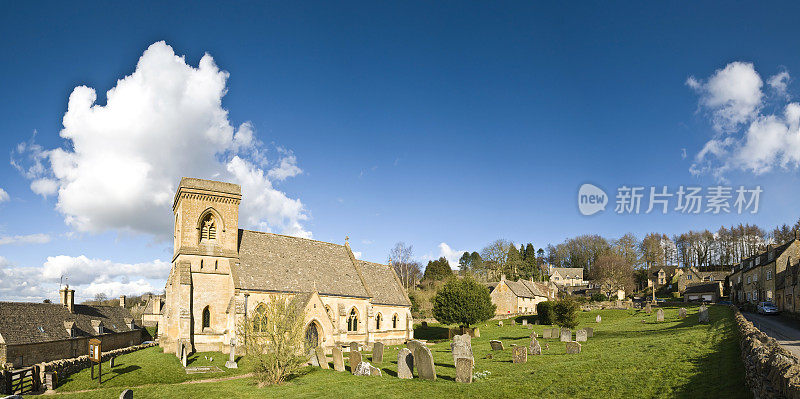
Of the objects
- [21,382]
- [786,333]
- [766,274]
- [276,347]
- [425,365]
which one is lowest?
[21,382]

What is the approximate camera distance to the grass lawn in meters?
15.2

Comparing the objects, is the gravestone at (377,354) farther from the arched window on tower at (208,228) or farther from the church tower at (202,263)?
the arched window on tower at (208,228)

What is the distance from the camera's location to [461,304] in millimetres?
47938

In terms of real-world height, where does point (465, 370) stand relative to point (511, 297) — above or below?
above

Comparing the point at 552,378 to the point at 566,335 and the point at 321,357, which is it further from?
the point at 566,335

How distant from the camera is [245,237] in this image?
1601 inches

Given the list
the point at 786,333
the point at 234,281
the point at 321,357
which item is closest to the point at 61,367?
the point at 234,281

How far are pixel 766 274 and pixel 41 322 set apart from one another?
72539mm

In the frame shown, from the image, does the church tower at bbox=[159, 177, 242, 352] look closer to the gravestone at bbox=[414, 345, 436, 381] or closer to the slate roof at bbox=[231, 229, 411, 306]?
the slate roof at bbox=[231, 229, 411, 306]

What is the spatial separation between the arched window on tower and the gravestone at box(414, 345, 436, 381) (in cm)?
2405

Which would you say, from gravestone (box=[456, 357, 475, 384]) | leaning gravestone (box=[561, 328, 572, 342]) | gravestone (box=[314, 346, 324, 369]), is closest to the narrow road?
leaning gravestone (box=[561, 328, 572, 342])

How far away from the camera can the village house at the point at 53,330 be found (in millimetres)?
33406

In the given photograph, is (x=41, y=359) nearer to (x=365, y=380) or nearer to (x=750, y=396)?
(x=365, y=380)

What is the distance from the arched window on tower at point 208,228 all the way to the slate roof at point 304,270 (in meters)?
2.48
